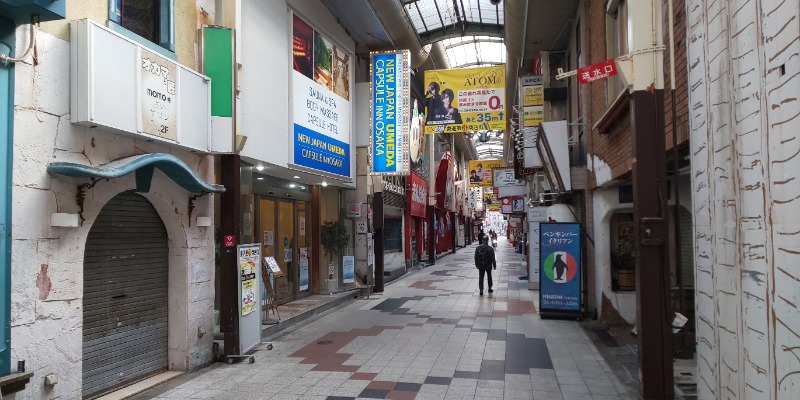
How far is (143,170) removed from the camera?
272 inches

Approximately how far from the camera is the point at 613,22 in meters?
9.65

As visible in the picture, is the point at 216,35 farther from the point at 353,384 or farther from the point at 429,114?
the point at 429,114

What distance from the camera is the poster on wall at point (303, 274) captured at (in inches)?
572

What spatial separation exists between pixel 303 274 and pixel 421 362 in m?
7.25

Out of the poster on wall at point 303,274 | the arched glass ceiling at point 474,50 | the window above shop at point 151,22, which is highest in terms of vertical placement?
the arched glass ceiling at point 474,50

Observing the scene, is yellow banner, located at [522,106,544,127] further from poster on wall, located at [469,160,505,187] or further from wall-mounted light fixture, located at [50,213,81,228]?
poster on wall, located at [469,160,505,187]

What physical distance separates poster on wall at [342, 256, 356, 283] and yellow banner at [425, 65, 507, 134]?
15.2 feet

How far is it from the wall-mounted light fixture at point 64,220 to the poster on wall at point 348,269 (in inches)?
406

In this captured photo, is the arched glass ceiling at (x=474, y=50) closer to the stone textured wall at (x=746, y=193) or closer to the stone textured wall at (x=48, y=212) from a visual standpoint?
the stone textured wall at (x=746, y=193)

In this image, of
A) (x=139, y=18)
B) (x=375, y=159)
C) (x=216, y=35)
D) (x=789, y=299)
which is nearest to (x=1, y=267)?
(x=139, y=18)

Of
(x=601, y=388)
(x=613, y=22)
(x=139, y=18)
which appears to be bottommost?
(x=601, y=388)

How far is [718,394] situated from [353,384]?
165 inches

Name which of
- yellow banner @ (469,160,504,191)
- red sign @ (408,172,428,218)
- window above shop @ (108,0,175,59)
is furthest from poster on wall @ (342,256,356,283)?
yellow banner @ (469,160,504,191)

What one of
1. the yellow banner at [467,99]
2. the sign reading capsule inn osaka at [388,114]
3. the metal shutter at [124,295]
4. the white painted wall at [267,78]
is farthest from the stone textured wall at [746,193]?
the sign reading capsule inn osaka at [388,114]
